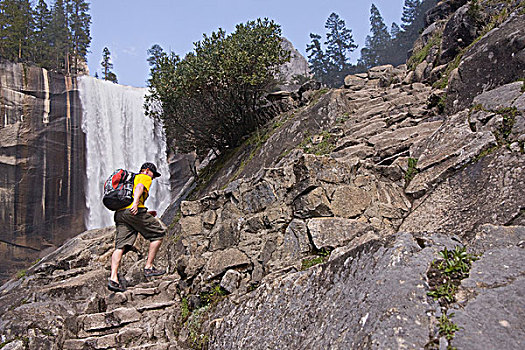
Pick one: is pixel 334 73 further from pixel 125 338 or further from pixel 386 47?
pixel 125 338

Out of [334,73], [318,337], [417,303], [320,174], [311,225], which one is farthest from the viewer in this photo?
[334,73]

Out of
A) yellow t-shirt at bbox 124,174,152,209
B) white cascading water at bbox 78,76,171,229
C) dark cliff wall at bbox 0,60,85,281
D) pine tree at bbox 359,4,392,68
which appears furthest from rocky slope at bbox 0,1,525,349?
pine tree at bbox 359,4,392,68

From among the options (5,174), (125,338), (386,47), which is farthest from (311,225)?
(386,47)

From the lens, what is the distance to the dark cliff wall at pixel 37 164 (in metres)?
22.7

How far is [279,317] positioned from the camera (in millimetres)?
3947

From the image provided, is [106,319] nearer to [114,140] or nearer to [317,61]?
[114,140]

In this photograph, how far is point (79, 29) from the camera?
1519 inches

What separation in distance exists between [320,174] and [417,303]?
3201 mm

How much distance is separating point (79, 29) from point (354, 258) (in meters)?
42.6

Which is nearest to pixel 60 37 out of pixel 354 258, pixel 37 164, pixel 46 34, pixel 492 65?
pixel 46 34

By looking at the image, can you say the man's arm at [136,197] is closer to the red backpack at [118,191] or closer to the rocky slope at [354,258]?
the red backpack at [118,191]

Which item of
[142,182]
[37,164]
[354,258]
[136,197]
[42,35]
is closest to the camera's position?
[354,258]

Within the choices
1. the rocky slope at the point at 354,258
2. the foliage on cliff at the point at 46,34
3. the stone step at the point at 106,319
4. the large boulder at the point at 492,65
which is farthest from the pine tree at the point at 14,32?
the large boulder at the point at 492,65

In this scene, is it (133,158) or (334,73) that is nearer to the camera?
(133,158)
